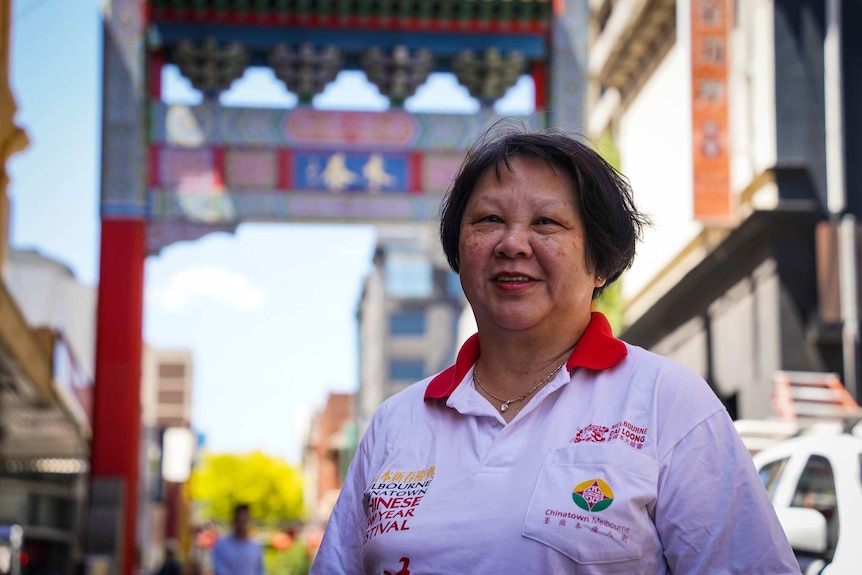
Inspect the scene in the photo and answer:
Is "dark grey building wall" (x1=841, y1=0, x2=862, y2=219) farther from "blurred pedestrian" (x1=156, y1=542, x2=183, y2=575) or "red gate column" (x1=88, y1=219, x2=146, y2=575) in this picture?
"blurred pedestrian" (x1=156, y1=542, x2=183, y2=575)

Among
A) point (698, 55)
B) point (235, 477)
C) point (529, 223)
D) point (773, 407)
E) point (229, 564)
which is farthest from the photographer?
point (235, 477)

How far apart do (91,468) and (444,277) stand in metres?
63.8

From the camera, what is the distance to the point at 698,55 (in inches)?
669

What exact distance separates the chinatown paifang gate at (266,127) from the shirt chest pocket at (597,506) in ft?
53.2

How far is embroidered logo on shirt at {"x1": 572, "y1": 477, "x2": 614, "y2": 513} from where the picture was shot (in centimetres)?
238

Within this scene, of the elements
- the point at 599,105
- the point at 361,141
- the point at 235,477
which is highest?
the point at 599,105

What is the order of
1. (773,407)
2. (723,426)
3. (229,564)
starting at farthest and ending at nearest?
(773,407) < (229,564) < (723,426)

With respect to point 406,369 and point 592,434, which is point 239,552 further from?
point 406,369

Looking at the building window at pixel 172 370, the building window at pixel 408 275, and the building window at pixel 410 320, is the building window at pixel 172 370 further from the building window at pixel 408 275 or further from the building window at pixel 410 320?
the building window at pixel 408 275

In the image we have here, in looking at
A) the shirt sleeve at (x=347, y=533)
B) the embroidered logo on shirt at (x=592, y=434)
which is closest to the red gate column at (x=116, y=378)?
the shirt sleeve at (x=347, y=533)

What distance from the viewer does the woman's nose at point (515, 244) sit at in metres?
2.66

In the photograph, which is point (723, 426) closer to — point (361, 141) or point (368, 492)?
point (368, 492)

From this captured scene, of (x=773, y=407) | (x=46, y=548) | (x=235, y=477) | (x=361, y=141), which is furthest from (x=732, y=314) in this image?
(x=235, y=477)

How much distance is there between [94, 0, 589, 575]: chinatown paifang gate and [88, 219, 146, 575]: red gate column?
2cm
